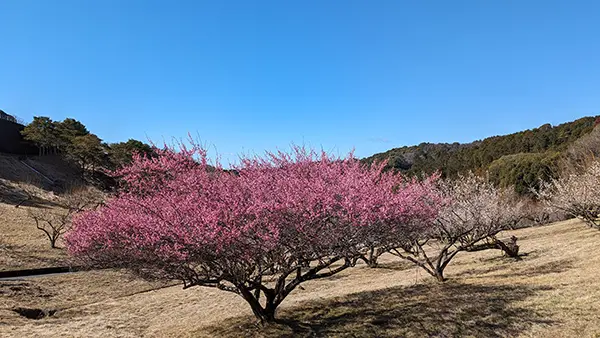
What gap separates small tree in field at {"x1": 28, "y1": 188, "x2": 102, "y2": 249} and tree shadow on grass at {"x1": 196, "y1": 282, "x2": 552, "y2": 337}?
18383mm

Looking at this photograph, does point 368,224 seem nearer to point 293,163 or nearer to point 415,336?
point 415,336

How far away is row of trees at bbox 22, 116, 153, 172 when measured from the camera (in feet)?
183

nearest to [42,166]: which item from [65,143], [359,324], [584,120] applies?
[65,143]

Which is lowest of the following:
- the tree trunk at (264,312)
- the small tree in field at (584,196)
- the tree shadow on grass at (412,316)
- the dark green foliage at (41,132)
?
the tree shadow on grass at (412,316)

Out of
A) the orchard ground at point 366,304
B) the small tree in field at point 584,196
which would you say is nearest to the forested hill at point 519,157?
the small tree in field at point 584,196

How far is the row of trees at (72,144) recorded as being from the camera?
55812 mm

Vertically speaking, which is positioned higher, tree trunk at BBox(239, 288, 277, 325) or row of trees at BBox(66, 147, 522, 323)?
row of trees at BBox(66, 147, 522, 323)

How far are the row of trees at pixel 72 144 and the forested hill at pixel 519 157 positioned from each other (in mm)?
40130

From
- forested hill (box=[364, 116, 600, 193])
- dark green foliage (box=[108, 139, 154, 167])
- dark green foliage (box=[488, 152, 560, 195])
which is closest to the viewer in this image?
dark green foliage (box=[488, 152, 560, 195])

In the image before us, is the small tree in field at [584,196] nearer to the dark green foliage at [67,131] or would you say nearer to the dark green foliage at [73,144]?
the dark green foliage at [73,144]

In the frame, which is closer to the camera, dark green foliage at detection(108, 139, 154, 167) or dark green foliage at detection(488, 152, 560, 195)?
dark green foliage at detection(488, 152, 560, 195)

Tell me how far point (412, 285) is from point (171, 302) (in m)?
9.42

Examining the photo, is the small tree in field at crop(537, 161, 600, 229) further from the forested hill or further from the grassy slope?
the forested hill

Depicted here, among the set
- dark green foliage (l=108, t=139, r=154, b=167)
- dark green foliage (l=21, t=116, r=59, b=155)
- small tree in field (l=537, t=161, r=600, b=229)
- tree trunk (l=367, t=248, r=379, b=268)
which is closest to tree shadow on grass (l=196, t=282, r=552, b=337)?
tree trunk (l=367, t=248, r=379, b=268)
